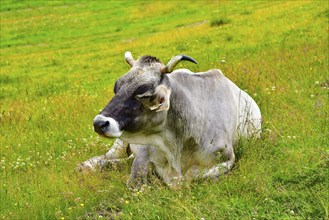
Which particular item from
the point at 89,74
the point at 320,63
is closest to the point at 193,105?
the point at 320,63

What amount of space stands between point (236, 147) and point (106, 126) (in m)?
2.30

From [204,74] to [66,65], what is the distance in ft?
66.8

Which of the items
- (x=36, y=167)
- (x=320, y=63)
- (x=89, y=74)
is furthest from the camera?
(x=89, y=74)

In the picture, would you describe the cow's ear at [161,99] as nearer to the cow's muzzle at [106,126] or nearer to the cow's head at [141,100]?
the cow's head at [141,100]

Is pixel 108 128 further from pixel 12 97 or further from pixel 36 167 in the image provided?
pixel 12 97

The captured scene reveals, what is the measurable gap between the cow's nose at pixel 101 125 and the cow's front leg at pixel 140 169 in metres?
1.15

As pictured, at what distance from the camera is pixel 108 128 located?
6.55m

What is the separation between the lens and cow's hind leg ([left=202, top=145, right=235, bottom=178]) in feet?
24.0

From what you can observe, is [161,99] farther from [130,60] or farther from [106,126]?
[130,60]

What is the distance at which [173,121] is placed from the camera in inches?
291

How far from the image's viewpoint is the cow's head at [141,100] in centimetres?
675

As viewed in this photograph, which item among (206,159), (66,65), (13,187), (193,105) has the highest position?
(193,105)

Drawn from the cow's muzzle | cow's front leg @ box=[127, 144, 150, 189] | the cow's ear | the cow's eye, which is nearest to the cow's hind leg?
cow's front leg @ box=[127, 144, 150, 189]

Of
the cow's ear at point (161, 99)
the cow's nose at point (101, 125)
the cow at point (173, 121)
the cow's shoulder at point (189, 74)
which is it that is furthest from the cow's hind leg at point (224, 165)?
the cow's nose at point (101, 125)
